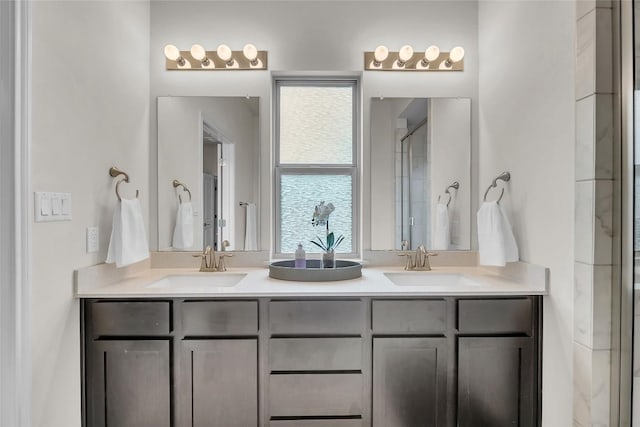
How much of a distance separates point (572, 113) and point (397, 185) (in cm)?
106

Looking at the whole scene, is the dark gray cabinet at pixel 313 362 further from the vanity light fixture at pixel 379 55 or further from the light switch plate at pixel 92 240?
the vanity light fixture at pixel 379 55

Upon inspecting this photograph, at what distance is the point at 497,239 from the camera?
79.6 inches

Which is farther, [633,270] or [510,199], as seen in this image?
[510,199]

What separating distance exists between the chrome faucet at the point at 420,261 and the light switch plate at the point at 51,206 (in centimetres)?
179

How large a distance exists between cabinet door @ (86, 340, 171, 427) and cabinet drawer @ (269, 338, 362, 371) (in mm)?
503

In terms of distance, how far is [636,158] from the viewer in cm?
144

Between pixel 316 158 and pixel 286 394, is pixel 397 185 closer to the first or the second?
pixel 316 158

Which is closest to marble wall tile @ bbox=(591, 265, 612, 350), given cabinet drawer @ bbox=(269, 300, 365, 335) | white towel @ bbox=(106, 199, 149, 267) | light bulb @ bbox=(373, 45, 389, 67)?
cabinet drawer @ bbox=(269, 300, 365, 335)

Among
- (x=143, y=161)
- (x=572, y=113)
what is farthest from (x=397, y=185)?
(x=143, y=161)

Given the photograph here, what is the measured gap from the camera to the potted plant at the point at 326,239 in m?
2.37

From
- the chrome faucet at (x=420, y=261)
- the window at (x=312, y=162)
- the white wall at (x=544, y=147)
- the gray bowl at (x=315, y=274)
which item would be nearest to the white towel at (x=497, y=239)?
the white wall at (x=544, y=147)

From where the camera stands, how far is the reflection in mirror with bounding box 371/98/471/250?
2488 mm

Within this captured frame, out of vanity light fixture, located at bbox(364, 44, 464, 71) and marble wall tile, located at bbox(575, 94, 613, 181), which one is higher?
vanity light fixture, located at bbox(364, 44, 464, 71)

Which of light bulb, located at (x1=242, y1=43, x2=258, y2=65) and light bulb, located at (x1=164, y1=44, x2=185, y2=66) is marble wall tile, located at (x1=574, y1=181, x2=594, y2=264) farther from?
light bulb, located at (x1=164, y1=44, x2=185, y2=66)
